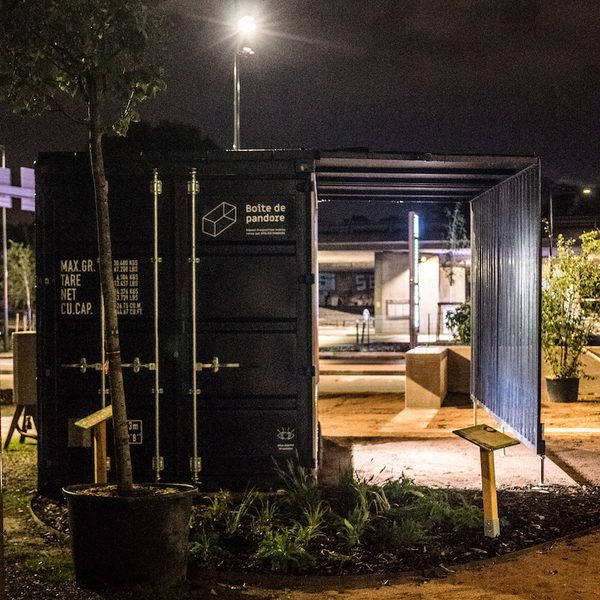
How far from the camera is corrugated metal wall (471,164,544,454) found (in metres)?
8.45

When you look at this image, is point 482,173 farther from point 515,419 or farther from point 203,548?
point 203,548

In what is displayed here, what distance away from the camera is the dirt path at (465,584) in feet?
19.1

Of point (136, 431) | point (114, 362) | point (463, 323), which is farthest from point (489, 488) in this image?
point (463, 323)

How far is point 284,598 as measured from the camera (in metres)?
5.85

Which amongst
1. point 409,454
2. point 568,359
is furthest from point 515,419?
point 568,359

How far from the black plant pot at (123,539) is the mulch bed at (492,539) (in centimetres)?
76

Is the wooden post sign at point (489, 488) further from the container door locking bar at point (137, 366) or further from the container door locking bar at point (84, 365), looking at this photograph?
the container door locking bar at point (84, 365)

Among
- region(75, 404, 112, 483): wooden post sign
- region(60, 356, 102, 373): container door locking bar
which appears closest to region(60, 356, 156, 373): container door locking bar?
region(60, 356, 102, 373): container door locking bar

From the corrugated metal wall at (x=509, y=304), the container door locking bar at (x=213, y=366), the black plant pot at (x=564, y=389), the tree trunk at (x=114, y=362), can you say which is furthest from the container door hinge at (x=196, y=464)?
the black plant pot at (x=564, y=389)

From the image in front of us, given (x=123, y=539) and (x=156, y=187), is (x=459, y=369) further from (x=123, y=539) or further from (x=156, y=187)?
(x=123, y=539)

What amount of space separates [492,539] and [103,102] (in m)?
4.50

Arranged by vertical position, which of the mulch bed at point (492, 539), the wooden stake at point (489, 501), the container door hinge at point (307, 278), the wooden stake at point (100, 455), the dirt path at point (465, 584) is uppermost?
the container door hinge at point (307, 278)

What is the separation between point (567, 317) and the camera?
14961 mm

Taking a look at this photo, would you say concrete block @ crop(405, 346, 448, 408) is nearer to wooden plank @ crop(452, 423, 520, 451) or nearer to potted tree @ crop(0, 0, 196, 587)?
wooden plank @ crop(452, 423, 520, 451)
